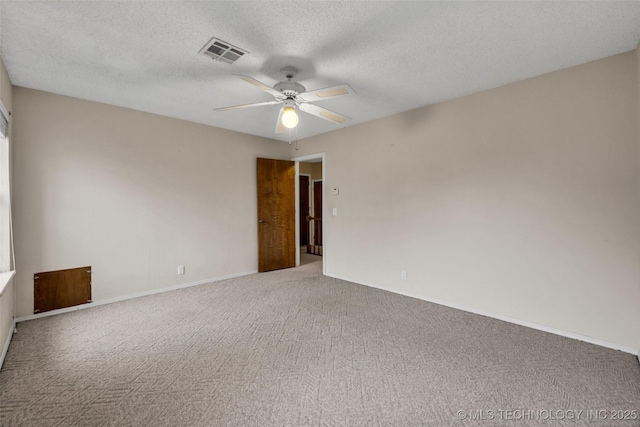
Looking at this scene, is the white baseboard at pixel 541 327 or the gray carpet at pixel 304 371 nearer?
the gray carpet at pixel 304 371

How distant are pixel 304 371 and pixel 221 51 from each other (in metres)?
2.58

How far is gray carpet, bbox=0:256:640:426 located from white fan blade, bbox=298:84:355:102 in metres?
2.18

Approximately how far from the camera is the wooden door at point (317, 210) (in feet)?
24.8

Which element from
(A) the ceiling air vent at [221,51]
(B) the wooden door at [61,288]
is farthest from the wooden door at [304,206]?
(A) the ceiling air vent at [221,51]

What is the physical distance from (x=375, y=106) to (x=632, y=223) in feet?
8.93

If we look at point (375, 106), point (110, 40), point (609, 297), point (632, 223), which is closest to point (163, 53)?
point (110, 40)

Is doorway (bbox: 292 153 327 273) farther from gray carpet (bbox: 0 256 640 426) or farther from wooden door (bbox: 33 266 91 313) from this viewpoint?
wooden door (bbox: 33 266 91 313)

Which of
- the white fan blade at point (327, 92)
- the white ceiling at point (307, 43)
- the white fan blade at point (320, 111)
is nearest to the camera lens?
the white ceiling at point (307, 43)

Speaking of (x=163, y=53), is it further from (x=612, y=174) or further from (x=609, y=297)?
(x=609, y=297)

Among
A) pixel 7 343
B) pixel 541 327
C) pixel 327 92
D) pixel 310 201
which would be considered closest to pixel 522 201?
pixel 541 327

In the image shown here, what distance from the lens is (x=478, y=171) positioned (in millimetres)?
3209

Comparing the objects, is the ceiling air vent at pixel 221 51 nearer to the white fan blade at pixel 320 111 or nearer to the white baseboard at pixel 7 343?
the white fan blade at pixel 320 111

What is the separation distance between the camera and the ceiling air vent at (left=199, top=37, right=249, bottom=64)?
2168 mm

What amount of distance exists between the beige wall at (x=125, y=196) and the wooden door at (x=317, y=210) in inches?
109
